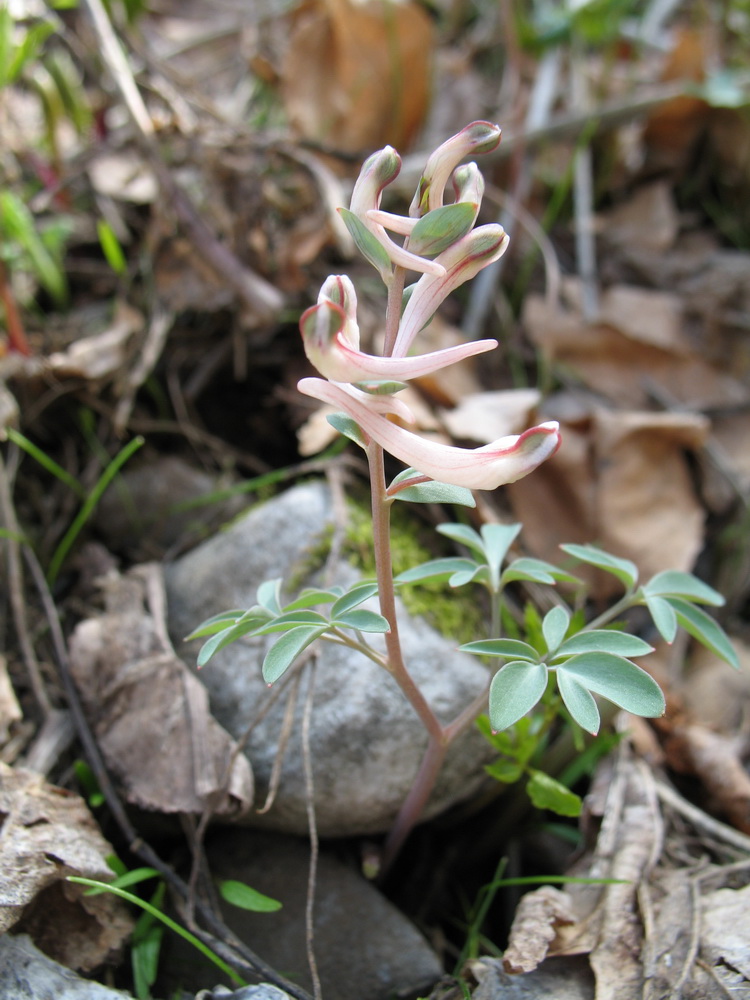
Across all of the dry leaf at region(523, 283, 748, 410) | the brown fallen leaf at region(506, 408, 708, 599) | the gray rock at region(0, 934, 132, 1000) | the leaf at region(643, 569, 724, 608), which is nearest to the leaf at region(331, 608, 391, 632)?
the leaf at region(643, 569, 724, 608)

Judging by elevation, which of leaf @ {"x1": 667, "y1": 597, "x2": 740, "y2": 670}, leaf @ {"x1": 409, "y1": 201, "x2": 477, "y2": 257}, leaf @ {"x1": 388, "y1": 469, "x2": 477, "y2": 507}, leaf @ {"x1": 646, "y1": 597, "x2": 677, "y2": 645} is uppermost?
leaf @ {"x1": 409, "y1": 201, "x2": 477, "y2": 257}

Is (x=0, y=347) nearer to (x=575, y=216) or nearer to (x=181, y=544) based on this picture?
(x=181, y=544)

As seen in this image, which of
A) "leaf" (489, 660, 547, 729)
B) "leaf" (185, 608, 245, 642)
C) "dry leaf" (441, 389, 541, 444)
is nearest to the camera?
"leaf" (489, 660, 547, 729)

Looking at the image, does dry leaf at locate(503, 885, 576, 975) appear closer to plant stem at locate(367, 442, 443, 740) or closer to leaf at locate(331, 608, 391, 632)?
plant stem at locate(367, 442, 443, 740)

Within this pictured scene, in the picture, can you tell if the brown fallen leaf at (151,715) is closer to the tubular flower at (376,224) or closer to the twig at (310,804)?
the twig at (310,804)

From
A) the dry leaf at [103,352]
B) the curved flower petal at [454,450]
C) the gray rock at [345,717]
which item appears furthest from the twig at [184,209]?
the curved flower petal at [454,450]

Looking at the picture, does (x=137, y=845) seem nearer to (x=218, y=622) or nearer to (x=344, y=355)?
(x=218, y=622)

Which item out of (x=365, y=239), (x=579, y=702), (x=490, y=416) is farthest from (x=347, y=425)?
(x=490, y=416)
